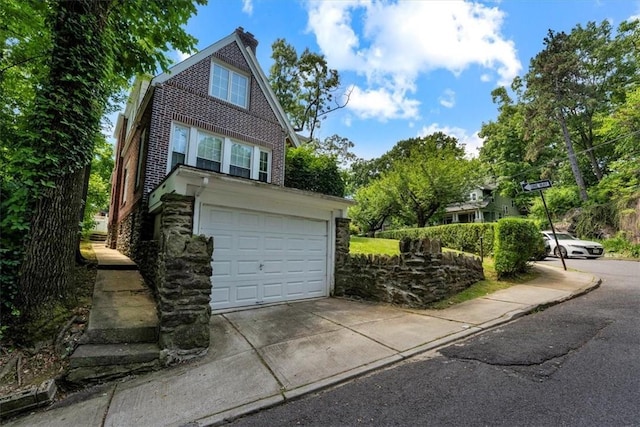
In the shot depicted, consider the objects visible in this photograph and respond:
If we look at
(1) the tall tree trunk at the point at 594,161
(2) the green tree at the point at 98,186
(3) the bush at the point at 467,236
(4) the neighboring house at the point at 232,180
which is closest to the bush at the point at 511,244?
(3) the bush at the point at 467,236

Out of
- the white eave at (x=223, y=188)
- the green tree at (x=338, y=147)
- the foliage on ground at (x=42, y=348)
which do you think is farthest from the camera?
the green tree at (x=338, y=147)

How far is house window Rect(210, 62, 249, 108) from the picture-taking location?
32.0 ft

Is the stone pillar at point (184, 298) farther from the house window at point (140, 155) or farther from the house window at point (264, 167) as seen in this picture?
the house window at point (264, 167)

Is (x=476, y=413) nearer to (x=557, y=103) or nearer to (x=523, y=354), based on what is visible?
(x=523, y=354)

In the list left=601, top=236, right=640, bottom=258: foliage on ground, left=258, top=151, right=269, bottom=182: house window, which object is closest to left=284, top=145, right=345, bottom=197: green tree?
left=258, top=151, right=269, bottom=182: house window

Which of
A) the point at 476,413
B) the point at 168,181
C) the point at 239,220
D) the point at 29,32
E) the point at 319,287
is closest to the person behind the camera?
the point at 476,413

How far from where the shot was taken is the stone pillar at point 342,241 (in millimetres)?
8047

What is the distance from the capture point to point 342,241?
8.17 meters

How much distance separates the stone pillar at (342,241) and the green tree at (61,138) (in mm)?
5737

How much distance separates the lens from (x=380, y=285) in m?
7.00

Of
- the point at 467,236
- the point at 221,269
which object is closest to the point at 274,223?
the point at 221,269

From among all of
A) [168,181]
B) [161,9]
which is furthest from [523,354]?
[161,9]

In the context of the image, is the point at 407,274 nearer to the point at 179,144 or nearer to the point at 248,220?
the point at 248,220

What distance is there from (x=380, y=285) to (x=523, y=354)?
3520 mm
